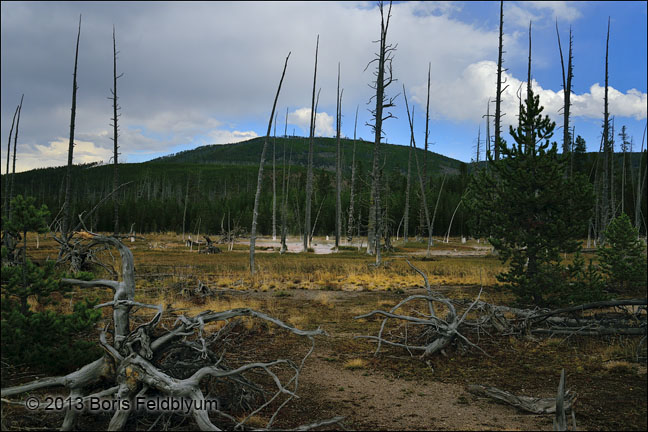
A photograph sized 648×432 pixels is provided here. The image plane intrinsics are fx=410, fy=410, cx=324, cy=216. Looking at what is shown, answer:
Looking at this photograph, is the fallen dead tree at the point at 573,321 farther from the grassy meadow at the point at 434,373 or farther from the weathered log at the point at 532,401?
the weathered log at the point at 532,401

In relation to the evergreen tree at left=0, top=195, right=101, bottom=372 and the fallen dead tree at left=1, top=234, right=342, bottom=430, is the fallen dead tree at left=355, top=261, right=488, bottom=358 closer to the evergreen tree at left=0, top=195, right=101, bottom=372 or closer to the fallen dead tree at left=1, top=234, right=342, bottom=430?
the fallen dead tree at left=1, top=234, right=342, bottom=430

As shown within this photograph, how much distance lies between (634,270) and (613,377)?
183cm

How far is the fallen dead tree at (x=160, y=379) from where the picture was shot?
175 inches

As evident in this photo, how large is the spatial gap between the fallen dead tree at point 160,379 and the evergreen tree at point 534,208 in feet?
23.5

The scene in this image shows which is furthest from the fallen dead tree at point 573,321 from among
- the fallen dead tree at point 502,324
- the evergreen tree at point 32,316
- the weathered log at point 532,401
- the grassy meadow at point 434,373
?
the evergreen tree at point 32,316

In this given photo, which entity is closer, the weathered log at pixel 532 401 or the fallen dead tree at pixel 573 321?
the weathered log at pixel 532 401

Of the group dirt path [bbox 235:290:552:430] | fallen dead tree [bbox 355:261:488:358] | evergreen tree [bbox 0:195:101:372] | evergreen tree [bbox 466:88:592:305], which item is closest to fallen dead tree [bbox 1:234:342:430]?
evergreen tree [bbox 0:195:101:372]

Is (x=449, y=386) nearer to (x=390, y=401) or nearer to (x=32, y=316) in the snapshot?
(x=390, y=401)

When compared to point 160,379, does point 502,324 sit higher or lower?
lower

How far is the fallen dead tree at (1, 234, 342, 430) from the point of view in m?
4.44

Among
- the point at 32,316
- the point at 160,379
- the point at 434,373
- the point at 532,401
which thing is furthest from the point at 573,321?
the point at 32,316

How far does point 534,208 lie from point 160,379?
968cm

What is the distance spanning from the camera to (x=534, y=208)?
419 inches

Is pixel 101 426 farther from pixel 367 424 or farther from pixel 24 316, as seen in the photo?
pixel 367 424
